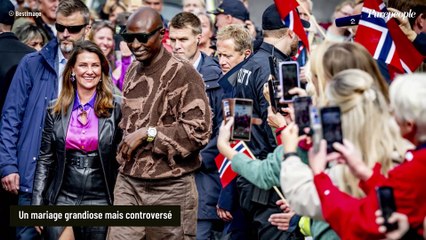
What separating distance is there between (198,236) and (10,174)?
200 cm

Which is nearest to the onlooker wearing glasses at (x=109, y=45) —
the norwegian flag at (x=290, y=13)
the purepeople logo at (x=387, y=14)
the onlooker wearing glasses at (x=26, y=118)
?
the onlooker wearing glasses at (x=26, y=118)

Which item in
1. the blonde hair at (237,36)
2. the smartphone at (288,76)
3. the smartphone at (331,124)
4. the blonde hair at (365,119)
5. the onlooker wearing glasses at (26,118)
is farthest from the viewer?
the blonde hair at (237,36)

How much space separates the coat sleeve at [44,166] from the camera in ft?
31.8

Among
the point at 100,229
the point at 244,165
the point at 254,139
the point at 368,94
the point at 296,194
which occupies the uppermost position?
the point at 368,94

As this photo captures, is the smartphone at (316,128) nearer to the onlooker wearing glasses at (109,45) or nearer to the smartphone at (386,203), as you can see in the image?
the smartphone at (386,203)

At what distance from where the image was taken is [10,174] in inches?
423

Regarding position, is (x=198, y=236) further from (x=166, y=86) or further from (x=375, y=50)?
(x=375, y=50)

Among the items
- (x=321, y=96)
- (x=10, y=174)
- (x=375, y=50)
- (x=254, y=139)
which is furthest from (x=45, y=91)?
(x=321, y=96)

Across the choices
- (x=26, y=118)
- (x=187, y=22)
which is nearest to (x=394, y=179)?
(x=26, y=118)

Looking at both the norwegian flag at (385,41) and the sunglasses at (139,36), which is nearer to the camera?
the norwegian flag at (385,41)

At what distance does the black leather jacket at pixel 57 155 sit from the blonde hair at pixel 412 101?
434 centimetres

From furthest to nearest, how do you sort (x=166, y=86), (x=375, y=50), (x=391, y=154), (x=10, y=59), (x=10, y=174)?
(x=10, y=59) → (x=10, y=174) → (x=166, y=86) → (x=375, y=50) → (x=391, y=154)

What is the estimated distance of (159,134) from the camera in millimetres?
8992

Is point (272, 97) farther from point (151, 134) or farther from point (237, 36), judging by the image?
point (237, 36)
